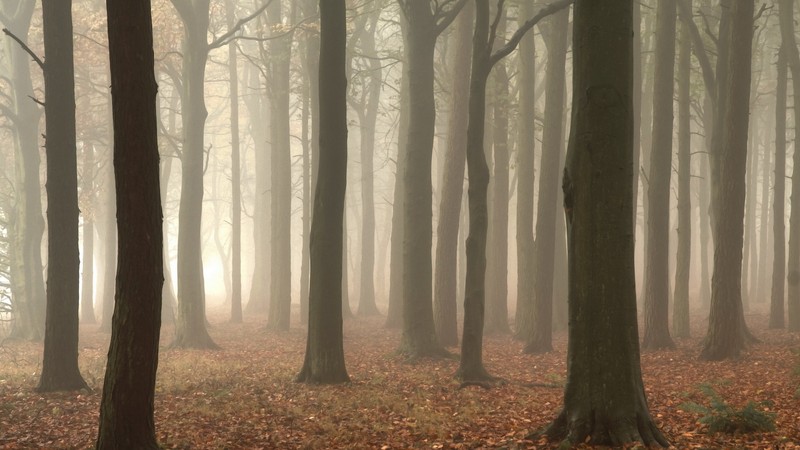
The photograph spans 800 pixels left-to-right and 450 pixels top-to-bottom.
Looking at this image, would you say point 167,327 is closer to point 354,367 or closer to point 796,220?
point 354,367

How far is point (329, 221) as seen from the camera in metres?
12.8

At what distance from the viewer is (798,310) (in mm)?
19750

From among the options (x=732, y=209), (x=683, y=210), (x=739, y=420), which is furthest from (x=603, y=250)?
(x=683, y=210)

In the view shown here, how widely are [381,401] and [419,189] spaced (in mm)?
6301

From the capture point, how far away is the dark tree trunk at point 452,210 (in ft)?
58.5

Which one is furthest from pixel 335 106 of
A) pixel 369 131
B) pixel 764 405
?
pixel 369 131

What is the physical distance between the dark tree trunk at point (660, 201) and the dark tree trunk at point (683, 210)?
193cm

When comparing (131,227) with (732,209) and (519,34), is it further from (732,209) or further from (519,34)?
(732,209)

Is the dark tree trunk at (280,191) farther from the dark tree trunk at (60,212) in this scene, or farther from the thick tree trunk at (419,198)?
the dark tree trunk at (60,212)

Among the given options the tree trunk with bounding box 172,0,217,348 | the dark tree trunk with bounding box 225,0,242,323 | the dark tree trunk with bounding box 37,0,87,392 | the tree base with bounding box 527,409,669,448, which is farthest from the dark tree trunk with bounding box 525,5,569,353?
the dark tree trunk with bounding box 225,0,242,323

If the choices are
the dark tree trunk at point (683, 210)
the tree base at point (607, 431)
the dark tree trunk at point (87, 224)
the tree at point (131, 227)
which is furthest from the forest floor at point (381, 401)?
the dark tree trunk at point (87, 224)

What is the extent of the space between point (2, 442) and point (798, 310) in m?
19.0

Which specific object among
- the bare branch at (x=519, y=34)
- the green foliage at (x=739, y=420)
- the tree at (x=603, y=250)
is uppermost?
the bare branch at (x=519, y=34)

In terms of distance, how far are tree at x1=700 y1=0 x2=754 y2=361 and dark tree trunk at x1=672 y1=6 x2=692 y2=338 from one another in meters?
3.43
